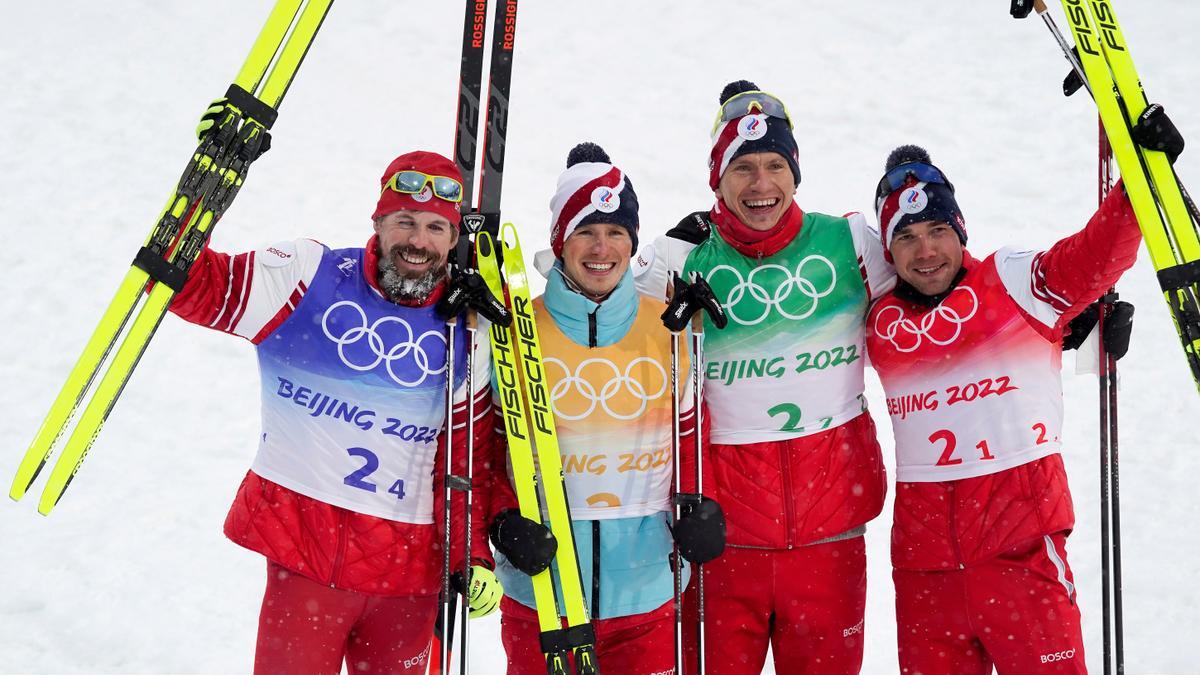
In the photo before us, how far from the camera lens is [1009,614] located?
10.8ft

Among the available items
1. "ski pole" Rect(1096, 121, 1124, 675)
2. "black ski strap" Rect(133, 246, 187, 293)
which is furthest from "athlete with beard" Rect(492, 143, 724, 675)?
"ski pole" Rect(1096, 121, 1124, 675)

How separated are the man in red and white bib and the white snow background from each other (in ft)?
6.68

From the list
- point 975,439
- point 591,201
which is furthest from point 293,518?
point 975,439

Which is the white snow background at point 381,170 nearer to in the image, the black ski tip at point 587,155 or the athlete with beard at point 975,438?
the athlete with beard at point 975,438

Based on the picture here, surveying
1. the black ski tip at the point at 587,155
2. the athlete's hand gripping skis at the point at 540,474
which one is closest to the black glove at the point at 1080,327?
the black ski tip at the point at 587,155

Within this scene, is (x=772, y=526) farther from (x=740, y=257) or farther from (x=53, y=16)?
(x=53, y=16)

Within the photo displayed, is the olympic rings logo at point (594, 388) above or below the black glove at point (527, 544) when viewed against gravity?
above

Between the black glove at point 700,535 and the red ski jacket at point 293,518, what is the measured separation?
0.58 metres

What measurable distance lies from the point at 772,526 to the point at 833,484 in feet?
0.79

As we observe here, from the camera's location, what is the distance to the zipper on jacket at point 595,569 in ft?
10.9

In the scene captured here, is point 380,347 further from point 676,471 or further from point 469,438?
point 676,471

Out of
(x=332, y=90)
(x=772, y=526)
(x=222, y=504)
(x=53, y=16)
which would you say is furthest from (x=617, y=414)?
(x=53, y=16)

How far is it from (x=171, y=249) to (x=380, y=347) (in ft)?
2.05

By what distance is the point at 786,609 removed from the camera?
11.4 ft
